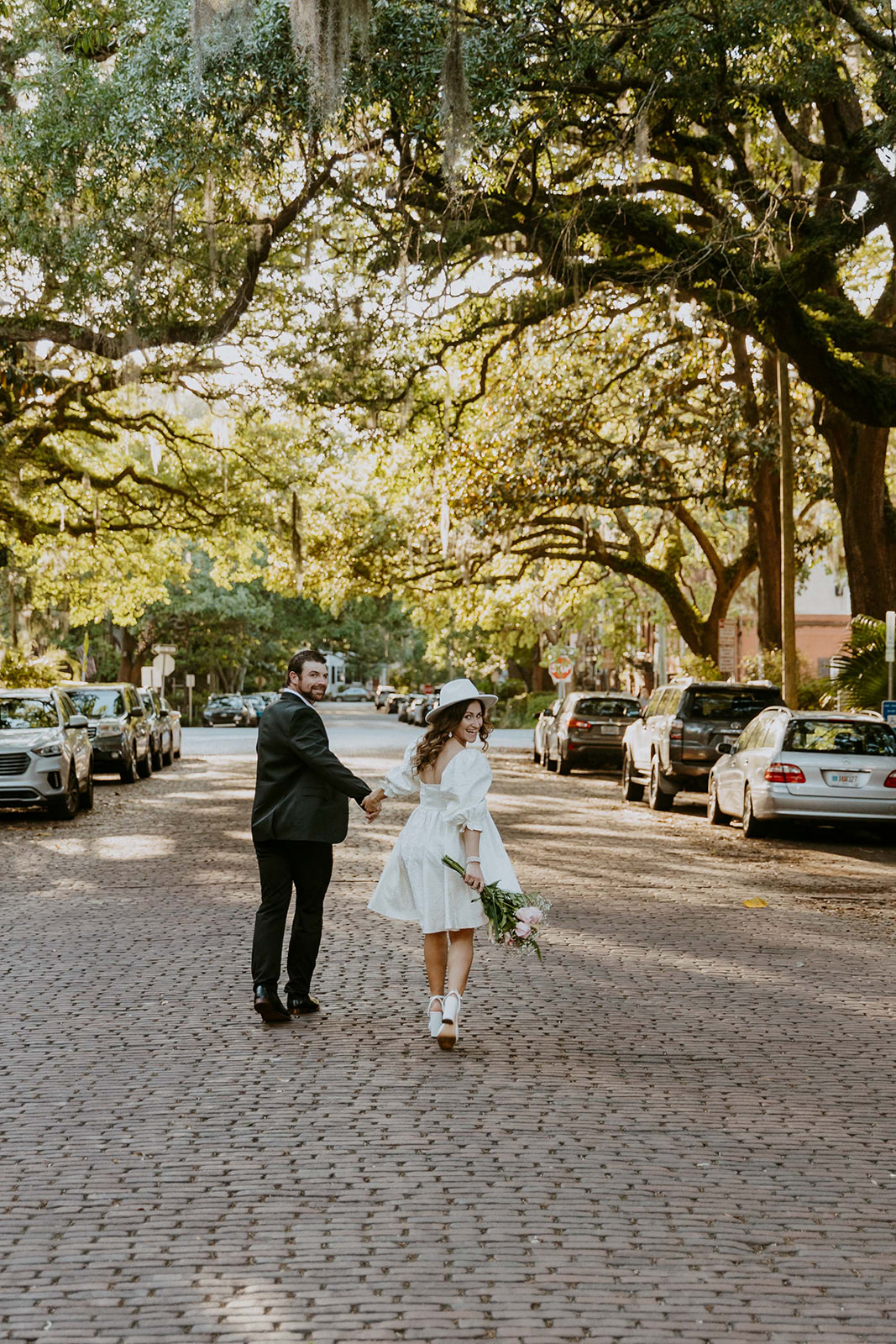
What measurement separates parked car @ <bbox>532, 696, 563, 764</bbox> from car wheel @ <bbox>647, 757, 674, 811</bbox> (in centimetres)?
1119

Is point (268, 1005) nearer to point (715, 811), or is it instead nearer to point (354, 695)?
point (715, 811)

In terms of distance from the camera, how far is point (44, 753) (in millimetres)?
19797

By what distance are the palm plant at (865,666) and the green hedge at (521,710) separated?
39.0 m

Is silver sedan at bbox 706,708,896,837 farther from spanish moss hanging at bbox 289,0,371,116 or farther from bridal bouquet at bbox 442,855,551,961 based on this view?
bridal bouquet at bbox 442,855,551,961

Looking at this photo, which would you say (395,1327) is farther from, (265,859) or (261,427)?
(261,427)

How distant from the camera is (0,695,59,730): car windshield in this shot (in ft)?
67.9

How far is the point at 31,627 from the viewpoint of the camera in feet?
162

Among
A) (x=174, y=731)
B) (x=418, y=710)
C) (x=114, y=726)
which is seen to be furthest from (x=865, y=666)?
(x=418, y=710)

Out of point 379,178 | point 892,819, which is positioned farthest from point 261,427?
point 892,819

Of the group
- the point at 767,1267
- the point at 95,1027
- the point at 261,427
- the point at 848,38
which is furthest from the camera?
A: the point at 261,427

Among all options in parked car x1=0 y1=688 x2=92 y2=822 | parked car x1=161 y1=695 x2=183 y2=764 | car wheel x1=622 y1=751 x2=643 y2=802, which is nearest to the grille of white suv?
parked car x1=0 y1=688 x2=92 y2=822

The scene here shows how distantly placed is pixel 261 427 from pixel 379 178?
1331cm

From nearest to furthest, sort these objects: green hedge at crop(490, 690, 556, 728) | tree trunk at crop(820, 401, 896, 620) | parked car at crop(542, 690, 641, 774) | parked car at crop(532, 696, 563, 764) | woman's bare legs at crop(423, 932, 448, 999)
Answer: woman's bare legs at crop(423, 932, 448, 999) < tree trunk at crop(820, 401, 896, 620) < parked car at crop(542, 690, 641, 774) < parked car at crop(532, 696, 563, 764) < green hedge at crop(490, 690, 556, 728)

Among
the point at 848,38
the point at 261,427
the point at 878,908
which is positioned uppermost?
the point at 848,38
